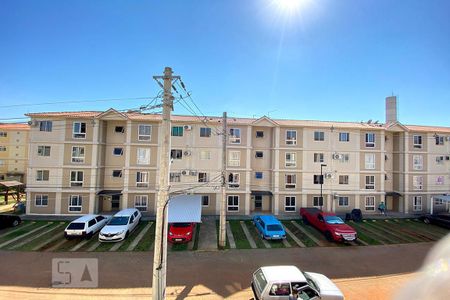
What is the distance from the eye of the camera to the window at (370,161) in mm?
25359

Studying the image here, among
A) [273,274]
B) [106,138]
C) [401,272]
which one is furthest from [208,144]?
[401,272]

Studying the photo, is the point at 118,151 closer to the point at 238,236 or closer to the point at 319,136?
the point at 238,236

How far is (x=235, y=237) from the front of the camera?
688 inches

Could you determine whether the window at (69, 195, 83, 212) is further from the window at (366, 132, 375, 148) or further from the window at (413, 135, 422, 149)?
the window at (413, 135, 422, 149)

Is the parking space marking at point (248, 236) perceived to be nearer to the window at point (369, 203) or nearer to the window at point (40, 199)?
the window at point (369, 203)

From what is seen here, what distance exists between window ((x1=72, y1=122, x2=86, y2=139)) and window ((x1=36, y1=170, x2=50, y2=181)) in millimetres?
4452

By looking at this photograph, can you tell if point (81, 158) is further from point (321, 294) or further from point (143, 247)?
point (321, 294)

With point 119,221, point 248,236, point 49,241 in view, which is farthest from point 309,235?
point 49,241

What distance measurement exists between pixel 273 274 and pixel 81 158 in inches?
861

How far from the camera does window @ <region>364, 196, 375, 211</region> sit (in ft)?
82.7

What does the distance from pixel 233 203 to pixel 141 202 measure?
9.86m

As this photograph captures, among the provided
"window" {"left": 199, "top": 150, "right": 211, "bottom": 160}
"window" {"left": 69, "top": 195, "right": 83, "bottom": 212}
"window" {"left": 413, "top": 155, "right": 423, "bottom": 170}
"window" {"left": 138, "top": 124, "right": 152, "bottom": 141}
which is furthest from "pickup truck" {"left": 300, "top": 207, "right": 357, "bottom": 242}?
"window" {"left": 69, "top": 195, "right": 83, "bottom": 212}

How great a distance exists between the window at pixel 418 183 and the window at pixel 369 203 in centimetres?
559

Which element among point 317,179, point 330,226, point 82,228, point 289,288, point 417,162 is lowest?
point 82,228
